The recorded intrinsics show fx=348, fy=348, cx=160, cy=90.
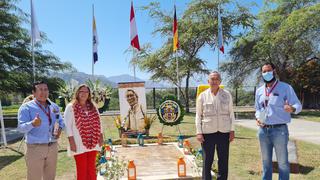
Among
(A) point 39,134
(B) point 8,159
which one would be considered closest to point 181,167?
(A) point 39,134

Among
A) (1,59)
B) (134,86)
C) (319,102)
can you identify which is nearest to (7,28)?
(1,59)

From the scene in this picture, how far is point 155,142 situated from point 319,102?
1927 centimetres

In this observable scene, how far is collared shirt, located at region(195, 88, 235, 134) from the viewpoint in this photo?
4.50 meters

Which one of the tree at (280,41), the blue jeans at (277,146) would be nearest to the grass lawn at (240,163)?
the blue jeans at (277,146)

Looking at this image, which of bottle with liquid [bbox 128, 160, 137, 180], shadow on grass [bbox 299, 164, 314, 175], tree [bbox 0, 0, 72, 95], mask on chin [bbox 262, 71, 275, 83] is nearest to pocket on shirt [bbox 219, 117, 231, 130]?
mask on chin [bbox 262, 71, 275, 83]

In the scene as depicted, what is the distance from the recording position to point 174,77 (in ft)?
74.5

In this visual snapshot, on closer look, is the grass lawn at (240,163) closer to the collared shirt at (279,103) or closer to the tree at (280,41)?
the collared shirt at (279,103)

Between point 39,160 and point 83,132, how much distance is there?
61 centimetres

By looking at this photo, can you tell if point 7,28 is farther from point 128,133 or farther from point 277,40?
point 277,40

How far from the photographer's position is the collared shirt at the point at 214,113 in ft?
14.8

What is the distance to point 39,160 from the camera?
163 inches

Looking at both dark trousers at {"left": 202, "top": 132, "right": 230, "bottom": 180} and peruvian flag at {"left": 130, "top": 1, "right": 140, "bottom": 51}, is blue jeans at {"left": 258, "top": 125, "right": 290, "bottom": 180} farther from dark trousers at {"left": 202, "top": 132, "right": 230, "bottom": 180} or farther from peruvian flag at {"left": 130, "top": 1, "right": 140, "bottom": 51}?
peruvian flag at {"left": 130, "top": 1, "right": 140, "bottom": 51}

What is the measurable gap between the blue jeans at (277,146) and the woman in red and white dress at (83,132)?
2.17 metres

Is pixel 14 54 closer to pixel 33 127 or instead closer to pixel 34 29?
pixel 34 29
